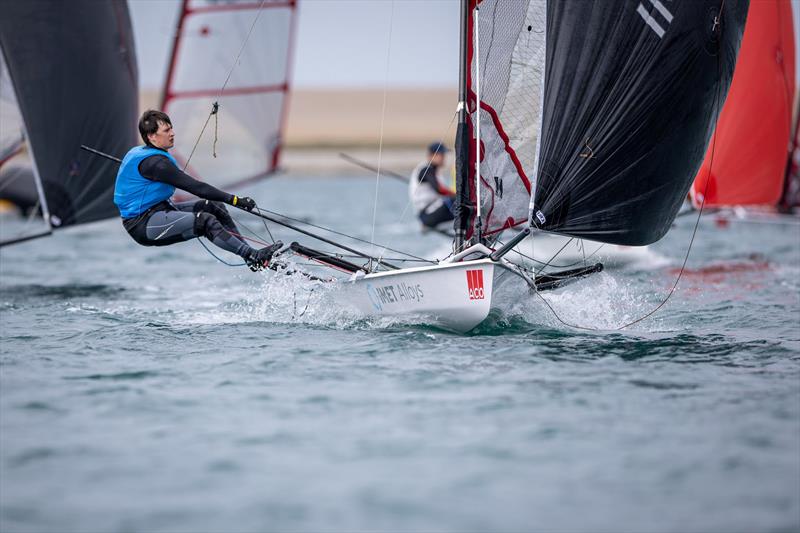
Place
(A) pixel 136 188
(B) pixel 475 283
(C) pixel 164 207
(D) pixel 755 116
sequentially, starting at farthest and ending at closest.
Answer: (D) pixel 755 116, (C) pixel 164 207, (A) pixel 136 188, (B) pixel 475 283

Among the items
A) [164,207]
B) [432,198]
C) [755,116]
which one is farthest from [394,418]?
[755,116]

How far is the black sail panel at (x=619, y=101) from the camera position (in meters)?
6.34

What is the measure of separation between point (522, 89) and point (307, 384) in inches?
106

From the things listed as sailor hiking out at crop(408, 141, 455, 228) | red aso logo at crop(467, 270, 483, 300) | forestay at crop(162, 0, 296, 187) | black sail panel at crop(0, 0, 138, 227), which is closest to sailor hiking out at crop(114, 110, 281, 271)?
red aso logo at crop(467, 270, 483, 300)

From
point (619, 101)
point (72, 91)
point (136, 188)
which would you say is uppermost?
point (72, 91)

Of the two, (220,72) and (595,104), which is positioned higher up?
(220,72)

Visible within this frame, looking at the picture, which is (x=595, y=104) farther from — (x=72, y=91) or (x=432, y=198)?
(x=72, y=91)

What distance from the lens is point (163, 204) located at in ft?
23.0

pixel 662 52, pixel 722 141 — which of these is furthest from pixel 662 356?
pixel 722 141

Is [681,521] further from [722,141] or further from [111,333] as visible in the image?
[722,141]

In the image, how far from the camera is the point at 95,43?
10.3 m

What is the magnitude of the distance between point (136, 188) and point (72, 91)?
3.78m

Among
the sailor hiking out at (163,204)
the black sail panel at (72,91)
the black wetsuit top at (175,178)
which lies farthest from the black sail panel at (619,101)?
the black sail panel at (72,91)

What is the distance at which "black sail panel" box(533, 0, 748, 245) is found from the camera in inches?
250
